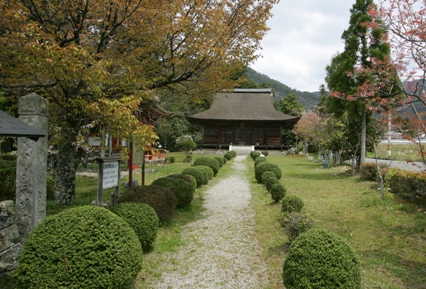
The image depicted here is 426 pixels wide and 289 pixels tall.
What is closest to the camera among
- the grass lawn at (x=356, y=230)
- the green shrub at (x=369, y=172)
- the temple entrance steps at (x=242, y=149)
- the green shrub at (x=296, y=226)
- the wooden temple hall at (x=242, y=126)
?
the grass lawn at (x=356, y=230)

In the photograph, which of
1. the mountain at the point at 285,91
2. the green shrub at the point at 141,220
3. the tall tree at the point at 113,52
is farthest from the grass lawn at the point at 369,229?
the mountain at the point at 285,91

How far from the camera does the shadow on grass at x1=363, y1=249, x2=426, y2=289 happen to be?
436cm

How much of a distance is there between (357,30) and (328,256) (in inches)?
570

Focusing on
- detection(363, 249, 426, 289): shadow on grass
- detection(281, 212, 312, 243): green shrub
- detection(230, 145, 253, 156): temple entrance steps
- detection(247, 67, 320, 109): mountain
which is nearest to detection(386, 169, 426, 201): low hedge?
detection(363, 249, 426, 289): shadow on grass

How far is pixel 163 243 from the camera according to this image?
6.06 metres

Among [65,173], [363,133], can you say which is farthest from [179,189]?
[363,133]

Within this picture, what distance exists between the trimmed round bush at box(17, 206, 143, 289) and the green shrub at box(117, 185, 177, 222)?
279 centimetres

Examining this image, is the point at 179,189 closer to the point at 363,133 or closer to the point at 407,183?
the point at 407,183

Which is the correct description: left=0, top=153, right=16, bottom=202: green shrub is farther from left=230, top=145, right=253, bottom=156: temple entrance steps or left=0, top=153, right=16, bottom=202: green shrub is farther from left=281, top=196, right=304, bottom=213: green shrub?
left=230, top=145, right=253, bottom=156: temple entrance steps

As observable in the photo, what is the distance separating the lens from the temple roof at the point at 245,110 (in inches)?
1488

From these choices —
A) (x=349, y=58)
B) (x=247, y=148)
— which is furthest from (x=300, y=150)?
(x=349, y=58)

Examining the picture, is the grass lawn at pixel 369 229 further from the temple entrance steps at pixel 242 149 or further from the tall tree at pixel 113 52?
the temple entrance steps at pixel 242 149

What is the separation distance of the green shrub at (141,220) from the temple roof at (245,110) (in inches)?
1244

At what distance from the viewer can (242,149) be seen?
3662 centimetres
